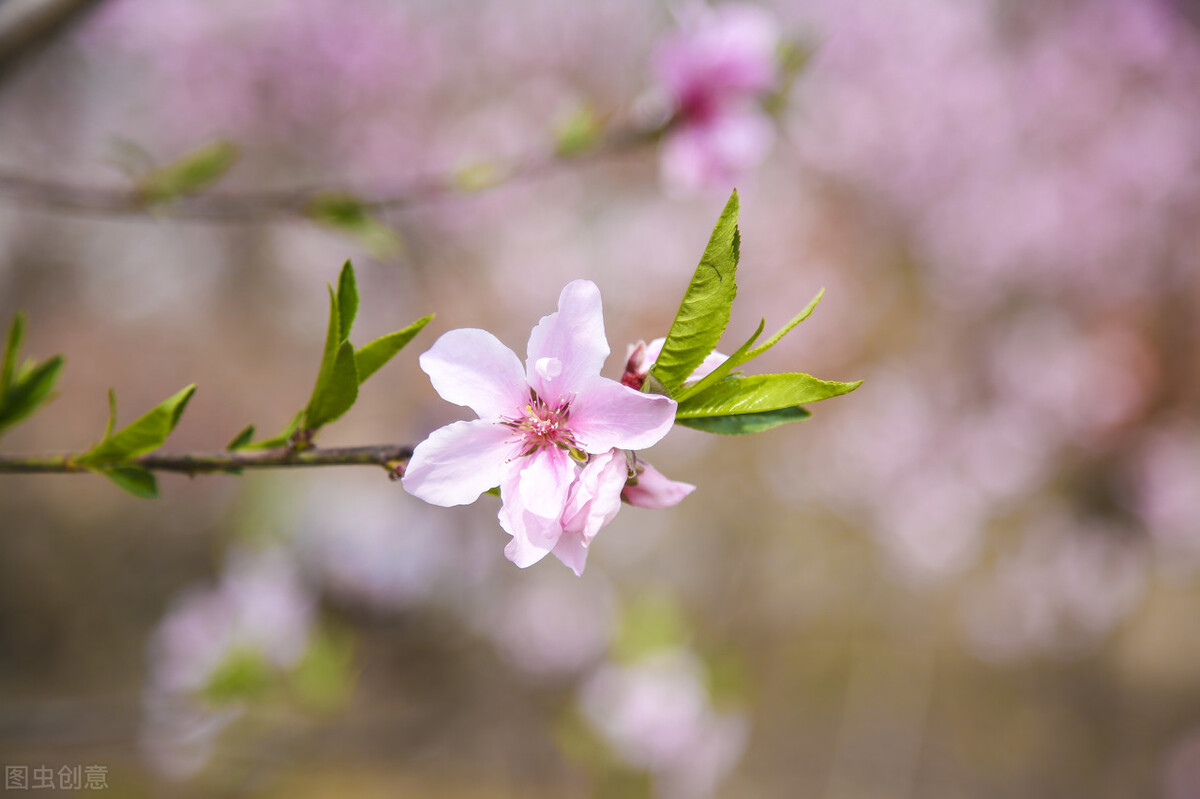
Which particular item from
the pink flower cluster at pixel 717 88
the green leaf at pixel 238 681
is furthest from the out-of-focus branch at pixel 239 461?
the green leaf at pixel 238 681

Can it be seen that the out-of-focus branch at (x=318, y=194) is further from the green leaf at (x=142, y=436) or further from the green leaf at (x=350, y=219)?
the green leaf at (x=142, y=436)

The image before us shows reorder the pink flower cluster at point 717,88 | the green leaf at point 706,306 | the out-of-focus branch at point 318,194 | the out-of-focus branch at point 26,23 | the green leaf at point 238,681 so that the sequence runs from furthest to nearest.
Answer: the green leaf at point 238,681, the pink flower cluster at point 717,88, the out-of-focus branch at point 318,194, the out-of-focus branch at point 26,23, the green leaf at point 706,306

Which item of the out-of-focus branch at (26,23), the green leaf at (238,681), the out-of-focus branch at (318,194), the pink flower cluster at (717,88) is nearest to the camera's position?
the out-of-focus branch at (26,23)

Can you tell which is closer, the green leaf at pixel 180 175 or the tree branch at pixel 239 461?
the tree branch at pixel 239 461

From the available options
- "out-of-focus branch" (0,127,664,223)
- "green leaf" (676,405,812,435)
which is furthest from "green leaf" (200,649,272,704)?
"green leaf" (676,405,812,435)

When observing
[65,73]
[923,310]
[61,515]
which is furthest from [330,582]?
[923,310]

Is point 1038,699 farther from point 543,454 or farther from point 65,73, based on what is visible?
point 65,73

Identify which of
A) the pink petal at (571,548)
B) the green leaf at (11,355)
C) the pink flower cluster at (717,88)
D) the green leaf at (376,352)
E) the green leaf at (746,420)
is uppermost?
the pink flower cluster at (717,88)
